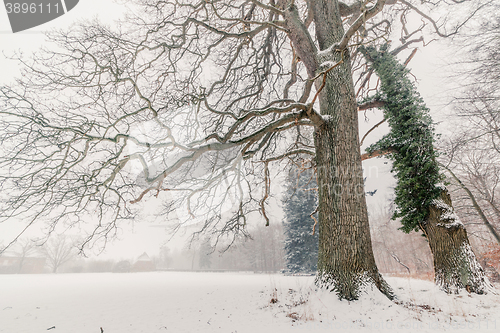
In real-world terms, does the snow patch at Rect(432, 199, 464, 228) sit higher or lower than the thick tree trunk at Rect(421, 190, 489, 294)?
higher

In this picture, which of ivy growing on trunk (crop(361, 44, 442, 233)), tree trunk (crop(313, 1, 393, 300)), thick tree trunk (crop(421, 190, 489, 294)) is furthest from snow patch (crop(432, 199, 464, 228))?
tree trunk (crop(313, 1, 393, 300))

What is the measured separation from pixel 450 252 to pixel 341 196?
2823 mm

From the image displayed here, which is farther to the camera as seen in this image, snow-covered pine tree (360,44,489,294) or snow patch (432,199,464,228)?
snow patch (432,199,464,228)

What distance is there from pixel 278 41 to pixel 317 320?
761cm

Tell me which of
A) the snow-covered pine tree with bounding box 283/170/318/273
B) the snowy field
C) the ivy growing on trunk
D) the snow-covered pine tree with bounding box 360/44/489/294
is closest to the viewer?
the snowy field

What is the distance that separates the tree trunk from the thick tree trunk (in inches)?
76.9

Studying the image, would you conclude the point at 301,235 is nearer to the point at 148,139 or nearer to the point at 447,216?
the point at 447,216

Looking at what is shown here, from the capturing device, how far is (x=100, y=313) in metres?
3.99

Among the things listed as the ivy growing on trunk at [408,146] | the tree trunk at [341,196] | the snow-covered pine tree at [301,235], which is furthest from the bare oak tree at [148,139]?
the snow-covered pine tree at [301,235]

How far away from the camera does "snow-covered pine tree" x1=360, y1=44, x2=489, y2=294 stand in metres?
4.09

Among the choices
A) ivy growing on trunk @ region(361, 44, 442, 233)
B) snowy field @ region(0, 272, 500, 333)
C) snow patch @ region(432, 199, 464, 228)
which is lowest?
snowy field @ region(0, 272, 500, 333)

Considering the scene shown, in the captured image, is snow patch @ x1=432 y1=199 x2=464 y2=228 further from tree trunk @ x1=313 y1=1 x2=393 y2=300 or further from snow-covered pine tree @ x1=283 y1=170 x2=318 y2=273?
snow-covered pine tree @ x1=283 y1=170 x2=318 y2=273

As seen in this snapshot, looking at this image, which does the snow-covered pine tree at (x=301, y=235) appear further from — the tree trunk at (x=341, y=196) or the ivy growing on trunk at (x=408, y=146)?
the tree trunk at (x=341, y=196)

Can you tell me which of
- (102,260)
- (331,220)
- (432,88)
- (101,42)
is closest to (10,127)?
(101,42)
